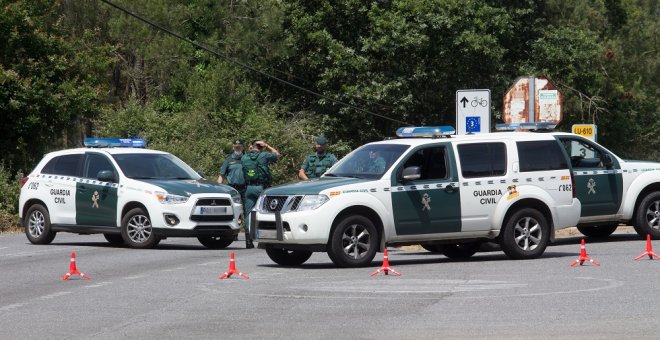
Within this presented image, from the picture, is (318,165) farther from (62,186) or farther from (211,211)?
(62,186)

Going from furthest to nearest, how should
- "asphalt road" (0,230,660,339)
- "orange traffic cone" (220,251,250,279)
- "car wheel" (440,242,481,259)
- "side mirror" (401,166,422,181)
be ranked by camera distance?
1. "car wheel" (440,242,481,259)
2. "side mirror" (401,166,422,181)
3. "orange traffic cone" (220,251,250,279)
4. "asphalt road" (0,230,660,339)

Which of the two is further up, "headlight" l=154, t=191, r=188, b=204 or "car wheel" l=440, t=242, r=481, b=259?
"headlight" l=154, t=191, r=188, b=204

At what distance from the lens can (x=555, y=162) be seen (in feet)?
58.8

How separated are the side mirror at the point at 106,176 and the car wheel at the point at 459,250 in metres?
6.15

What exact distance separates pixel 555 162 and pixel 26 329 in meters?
9.28

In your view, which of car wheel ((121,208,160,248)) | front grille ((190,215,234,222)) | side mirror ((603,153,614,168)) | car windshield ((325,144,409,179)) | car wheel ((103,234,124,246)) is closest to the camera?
car windshield ((325,144,409,179))

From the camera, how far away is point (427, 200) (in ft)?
54.9

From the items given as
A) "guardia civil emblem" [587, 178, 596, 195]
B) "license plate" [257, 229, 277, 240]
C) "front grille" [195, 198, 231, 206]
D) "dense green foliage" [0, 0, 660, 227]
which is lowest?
"license plate" [257, 229, 277, 240]

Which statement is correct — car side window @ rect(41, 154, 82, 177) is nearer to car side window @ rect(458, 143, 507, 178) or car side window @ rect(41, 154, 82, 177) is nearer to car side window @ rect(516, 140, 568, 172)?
car side window @ rect(458, 143, 507, 178)

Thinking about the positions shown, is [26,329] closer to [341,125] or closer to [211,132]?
[211,132]

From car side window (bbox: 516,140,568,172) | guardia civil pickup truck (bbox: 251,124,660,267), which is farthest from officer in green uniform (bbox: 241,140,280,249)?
car side window (bbox: 516,140,568,172)

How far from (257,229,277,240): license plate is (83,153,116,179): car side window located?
578 cm

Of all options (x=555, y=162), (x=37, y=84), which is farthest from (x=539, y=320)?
(x=37, y=84)

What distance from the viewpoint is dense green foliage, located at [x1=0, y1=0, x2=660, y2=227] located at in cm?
3531
